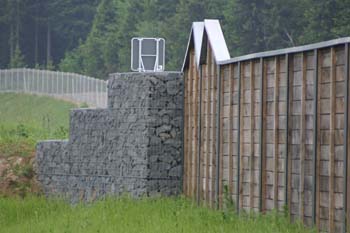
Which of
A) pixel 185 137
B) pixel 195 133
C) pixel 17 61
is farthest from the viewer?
pixel 17 61

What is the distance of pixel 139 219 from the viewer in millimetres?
16734

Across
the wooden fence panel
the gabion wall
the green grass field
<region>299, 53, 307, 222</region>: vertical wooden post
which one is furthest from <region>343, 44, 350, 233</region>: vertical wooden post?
the gabion wall

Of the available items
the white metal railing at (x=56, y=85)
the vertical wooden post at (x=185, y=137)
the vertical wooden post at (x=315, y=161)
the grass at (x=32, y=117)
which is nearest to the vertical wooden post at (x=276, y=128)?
the vertical wooden post at (x=315, y=161)

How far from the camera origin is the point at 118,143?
20.7 metres

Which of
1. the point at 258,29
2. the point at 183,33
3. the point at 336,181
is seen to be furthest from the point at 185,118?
the point at 183,33

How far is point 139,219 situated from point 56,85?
5141 centimetres

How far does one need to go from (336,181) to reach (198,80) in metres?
5.97

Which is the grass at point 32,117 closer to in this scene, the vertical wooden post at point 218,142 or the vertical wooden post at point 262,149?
the vertical wooden post at point 218,142

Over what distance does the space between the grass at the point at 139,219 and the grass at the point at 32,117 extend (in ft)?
26.7

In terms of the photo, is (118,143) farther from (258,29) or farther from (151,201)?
(258,29)

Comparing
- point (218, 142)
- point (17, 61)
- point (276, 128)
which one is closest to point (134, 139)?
point (218, 142)

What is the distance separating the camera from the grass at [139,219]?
14.9 m

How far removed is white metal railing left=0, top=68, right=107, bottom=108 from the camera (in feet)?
198

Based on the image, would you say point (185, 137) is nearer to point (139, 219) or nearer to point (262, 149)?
point (139, 219)
